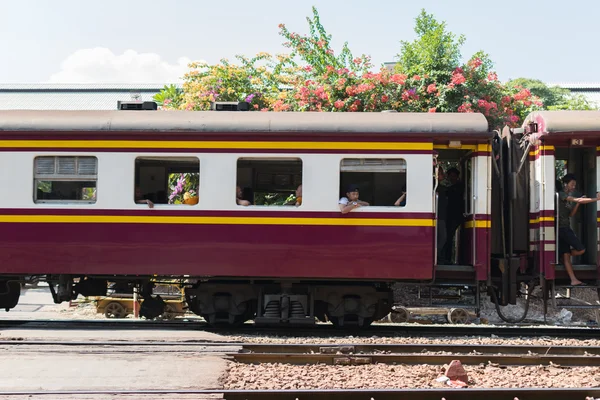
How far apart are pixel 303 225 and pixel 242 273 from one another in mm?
1160

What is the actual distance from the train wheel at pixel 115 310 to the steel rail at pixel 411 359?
643 centimetres

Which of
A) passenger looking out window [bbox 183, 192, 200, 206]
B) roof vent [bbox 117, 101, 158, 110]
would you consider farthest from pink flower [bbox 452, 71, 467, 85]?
passenger looking out window [bbox 183, 192, 200, 206]

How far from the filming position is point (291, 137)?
9.36 metres

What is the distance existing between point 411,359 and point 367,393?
5.68ft

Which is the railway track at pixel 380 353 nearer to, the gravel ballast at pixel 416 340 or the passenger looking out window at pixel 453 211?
the gravel ballast at pixel 416 340

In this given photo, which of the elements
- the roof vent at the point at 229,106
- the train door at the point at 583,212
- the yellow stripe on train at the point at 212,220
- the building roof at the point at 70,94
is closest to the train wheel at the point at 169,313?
the yellow stripe on train at the point at 212,220

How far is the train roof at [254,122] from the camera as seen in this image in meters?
9.33

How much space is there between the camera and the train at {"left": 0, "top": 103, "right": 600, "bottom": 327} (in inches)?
367

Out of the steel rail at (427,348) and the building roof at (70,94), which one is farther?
the building roof at (70,94)

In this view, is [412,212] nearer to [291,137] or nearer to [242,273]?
[291,137]

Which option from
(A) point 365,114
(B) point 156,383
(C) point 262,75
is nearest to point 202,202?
(A) point 365,114

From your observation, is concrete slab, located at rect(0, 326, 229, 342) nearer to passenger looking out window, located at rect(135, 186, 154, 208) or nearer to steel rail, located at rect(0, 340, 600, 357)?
steel rail, located at rect(0, 340, 600, 357)

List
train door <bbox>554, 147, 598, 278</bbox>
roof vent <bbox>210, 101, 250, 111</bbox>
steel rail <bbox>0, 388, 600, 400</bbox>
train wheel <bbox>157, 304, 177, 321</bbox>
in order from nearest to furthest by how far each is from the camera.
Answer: steel rail <bbox>0, 388, 600, 400</bbox> < train door <bbox>554, 147, 598, 278</bbox> < roof vent <bbox>210, 101, 250, 111</bbox> < train wheel <bbox>157, 304, 177, 321</bbox>

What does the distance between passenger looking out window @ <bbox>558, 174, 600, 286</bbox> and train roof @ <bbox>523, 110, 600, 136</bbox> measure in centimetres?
78
